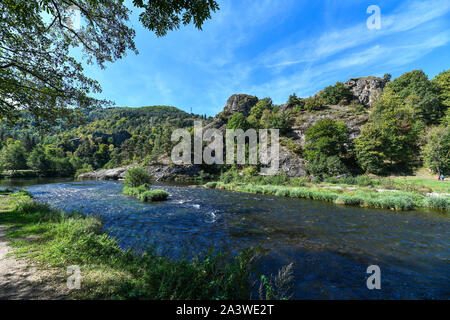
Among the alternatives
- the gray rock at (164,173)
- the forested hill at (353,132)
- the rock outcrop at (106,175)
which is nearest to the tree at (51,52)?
the forested hill at (353,132)

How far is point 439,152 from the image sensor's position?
3039cm

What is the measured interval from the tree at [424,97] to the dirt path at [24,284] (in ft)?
225

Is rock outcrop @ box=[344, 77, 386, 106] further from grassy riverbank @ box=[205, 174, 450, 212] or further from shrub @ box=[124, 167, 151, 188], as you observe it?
shrub @ box=[124, 167, 151, 188]

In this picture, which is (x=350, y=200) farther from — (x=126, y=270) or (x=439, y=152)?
(x=439, y=152)

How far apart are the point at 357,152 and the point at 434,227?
3255 cm

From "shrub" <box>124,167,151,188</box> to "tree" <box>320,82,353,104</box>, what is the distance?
79323 mm

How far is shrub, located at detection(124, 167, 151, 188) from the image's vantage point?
26.5 m

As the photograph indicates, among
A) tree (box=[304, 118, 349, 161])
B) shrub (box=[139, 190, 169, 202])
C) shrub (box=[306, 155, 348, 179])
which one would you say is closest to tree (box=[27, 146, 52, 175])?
shrub (box=[139, 190, 169, 202])

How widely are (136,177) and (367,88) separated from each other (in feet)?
309

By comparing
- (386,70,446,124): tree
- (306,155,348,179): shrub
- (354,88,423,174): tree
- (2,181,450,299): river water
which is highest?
(386,70,446,124): tree

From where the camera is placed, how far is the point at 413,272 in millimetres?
6527

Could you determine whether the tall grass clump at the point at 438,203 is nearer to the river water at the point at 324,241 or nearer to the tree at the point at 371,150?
the river water at the point at 324,241
